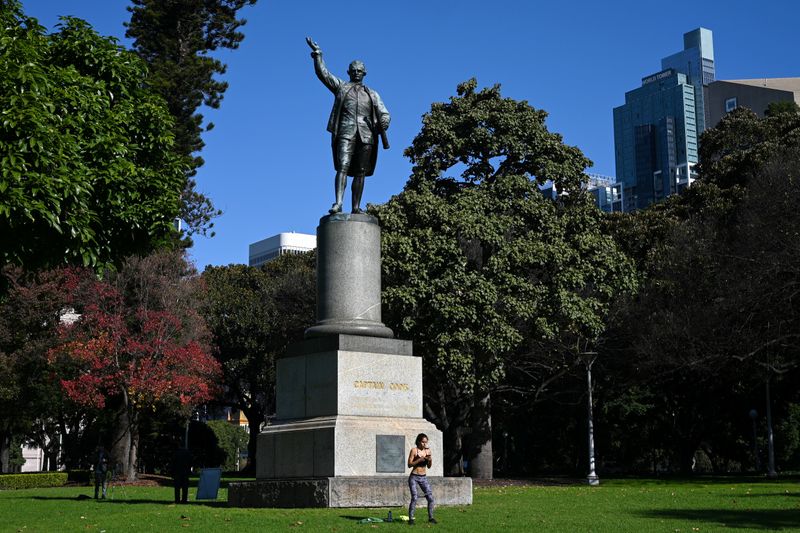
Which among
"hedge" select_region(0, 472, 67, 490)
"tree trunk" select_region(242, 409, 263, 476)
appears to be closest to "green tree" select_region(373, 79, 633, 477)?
"hedge" select_region(0, 472, 67, 490)

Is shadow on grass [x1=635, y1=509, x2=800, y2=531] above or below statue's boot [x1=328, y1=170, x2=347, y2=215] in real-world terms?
below

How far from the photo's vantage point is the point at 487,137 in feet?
109

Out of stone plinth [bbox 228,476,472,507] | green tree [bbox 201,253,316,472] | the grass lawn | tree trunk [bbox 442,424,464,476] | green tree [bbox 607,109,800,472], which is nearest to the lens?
the grass lawn

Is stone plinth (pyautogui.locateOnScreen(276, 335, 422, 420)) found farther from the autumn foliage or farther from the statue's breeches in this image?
the autumn foliage

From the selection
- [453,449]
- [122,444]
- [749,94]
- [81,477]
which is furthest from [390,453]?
[749,94]

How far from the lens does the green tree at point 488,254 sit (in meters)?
29.8

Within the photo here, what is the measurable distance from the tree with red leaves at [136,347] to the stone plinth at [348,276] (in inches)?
870

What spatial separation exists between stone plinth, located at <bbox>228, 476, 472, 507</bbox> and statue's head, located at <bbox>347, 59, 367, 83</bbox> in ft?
26.0

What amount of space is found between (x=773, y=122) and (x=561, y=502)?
2885 centimetres

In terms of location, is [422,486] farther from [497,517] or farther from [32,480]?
[32,480]

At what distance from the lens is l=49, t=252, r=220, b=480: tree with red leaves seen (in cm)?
3738

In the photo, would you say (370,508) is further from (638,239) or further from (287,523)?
(638,239)

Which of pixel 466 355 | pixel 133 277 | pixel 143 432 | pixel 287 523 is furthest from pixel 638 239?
pixel 143 432

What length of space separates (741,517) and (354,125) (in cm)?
980
